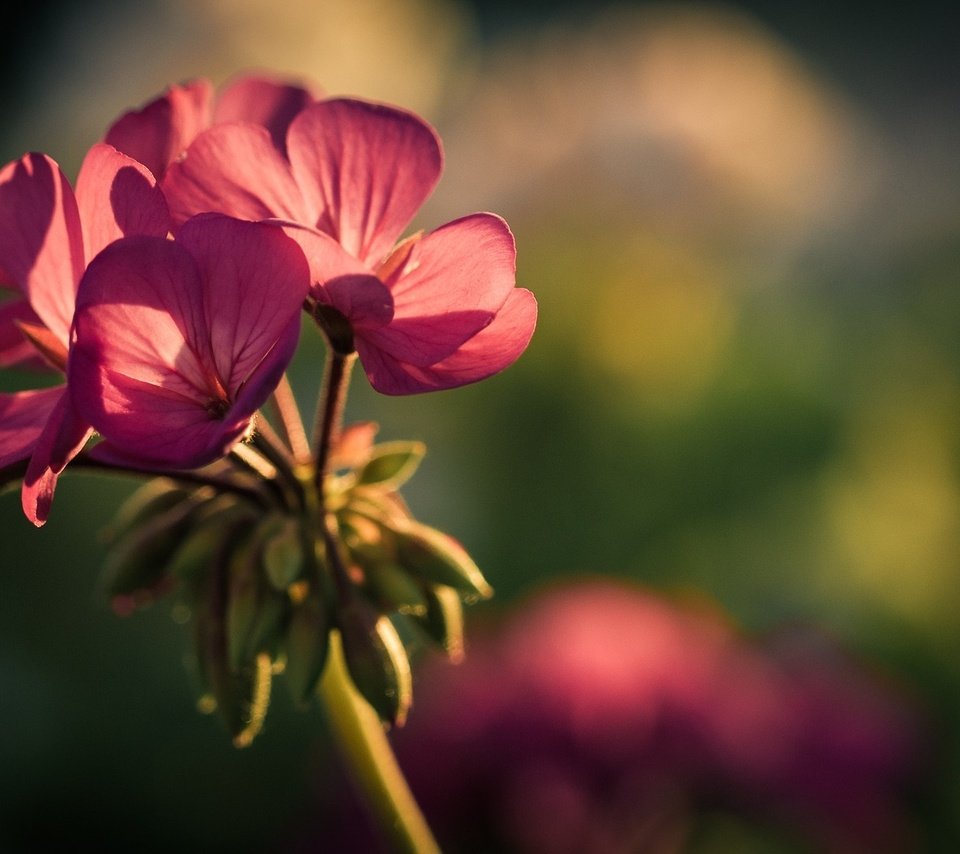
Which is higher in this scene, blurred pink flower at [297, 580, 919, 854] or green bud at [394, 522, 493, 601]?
green bud at [394, 522, 493, 601]

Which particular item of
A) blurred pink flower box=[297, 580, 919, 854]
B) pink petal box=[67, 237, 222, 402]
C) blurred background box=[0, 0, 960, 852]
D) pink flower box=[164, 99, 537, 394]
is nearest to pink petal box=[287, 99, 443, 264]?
pink flower box=[164, 99, 537, 394]

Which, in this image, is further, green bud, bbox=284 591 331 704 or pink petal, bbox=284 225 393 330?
green bud, bbox=284 591 331 704

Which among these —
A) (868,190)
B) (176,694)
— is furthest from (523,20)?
(176,694)

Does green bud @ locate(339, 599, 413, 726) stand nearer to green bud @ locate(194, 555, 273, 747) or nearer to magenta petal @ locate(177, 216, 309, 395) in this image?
green bud @ locate(194, 555, 273, 747)

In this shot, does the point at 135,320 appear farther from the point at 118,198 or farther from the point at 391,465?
the point at 391,465

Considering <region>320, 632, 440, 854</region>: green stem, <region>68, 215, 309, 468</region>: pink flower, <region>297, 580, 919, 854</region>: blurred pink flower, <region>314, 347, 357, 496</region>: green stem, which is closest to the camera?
<region>68, 215, 309, 468</region>: pink flower

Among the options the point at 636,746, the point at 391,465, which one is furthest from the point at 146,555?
the point at 636,746

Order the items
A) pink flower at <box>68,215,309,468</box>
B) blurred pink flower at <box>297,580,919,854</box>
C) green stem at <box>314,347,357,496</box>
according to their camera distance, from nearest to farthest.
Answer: pink flower at <box>68,215,309,468</box>
green stem at <box>314,347,357,496</box>
blurred pink flower at <box>297,580,919,854</box>

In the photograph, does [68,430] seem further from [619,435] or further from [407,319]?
[619,435]

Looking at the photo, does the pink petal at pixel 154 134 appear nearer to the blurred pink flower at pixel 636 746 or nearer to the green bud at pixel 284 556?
the green bud at pixel 284 556
